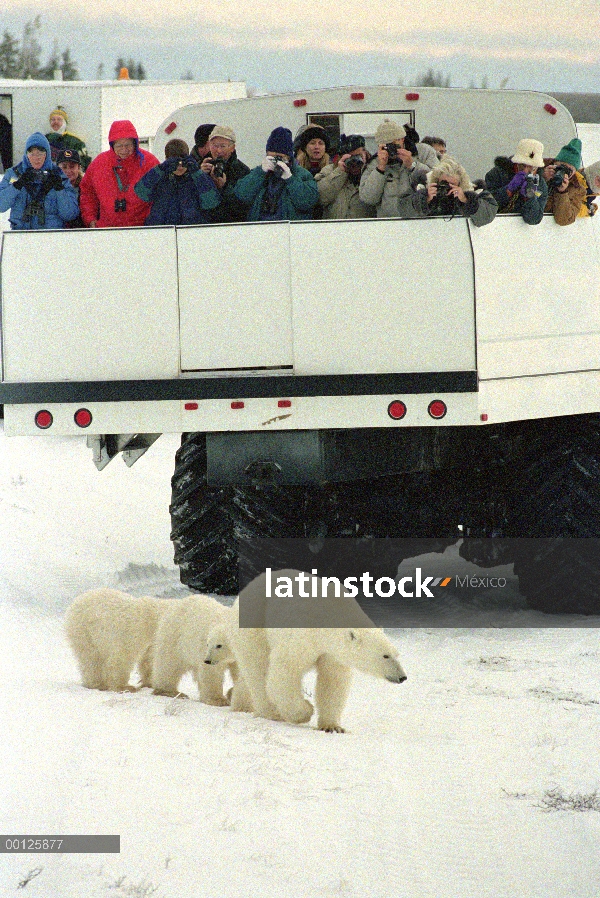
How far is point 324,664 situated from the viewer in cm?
532

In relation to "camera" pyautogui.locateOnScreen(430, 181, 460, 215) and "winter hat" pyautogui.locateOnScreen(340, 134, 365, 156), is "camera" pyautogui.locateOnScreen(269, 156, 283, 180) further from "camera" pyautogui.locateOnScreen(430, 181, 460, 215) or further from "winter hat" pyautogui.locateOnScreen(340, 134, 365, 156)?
"camera" pyautogui.locateOnScreen(430, 181, 460, 215)

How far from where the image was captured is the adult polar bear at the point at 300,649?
518 centimetres

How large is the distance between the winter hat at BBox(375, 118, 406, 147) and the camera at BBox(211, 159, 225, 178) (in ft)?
3.48

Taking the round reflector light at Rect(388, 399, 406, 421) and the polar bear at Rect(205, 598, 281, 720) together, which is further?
the round reflector light at Rect(388, 399, 406, 421)

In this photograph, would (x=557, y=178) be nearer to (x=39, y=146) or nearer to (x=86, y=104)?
(x=39, y=146)

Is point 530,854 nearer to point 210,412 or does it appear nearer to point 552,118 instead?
point 210,412

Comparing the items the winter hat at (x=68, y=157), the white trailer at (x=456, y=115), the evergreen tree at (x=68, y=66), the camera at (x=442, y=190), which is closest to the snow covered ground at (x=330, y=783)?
the camera at (x=442, y=190)

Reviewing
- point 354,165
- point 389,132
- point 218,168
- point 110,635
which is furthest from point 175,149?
point 110,635

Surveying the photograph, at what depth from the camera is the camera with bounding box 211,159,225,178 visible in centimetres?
798

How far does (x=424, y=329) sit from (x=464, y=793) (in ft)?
9.25

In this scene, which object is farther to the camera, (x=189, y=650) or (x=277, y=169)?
(x=277, y=169)

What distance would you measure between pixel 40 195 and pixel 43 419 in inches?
66.5

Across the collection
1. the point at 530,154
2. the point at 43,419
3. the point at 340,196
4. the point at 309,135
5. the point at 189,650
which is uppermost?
the point at 309,135

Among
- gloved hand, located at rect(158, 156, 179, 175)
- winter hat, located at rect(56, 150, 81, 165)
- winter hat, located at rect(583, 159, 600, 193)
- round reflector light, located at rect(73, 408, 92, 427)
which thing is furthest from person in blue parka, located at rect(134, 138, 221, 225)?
winter hat, located at rect(583, 159, 600, 193)
